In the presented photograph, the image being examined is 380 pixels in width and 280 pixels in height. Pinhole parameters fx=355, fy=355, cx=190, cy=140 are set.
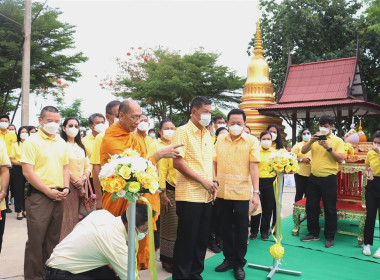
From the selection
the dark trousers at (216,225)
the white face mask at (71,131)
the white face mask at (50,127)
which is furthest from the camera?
the dark trousers at (216,225)

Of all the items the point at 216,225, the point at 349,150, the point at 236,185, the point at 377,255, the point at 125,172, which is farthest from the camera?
the point at 349,150

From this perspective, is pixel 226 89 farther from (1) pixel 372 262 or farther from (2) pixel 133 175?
(2) pixel 133 175

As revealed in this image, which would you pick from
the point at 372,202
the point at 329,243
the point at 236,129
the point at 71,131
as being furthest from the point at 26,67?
the point at 372,202

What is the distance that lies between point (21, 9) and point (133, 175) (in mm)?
12752

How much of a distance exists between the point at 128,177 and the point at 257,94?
16208mm

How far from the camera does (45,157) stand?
11.5 ft

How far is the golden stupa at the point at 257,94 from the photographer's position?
17138mm

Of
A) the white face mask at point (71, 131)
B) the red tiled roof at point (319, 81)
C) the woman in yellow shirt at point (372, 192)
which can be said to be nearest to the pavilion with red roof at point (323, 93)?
the red tiled roof at point (319, 81)

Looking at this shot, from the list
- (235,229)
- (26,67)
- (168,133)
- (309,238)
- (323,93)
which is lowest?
(309,238)

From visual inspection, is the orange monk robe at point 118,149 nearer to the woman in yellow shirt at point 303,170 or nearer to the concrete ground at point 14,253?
the concrete ground at point 14,253

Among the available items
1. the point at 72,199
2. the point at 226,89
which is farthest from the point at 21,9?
the point at 72,199

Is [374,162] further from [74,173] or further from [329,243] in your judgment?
[74,173]

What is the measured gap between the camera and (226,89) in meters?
18.0

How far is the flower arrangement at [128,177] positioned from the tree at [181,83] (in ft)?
45.5
